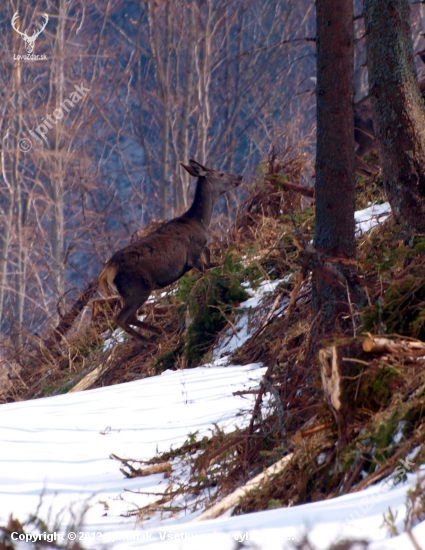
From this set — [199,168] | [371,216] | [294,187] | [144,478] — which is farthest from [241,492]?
[199,168]

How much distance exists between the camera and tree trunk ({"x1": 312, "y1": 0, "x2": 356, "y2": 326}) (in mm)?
6012

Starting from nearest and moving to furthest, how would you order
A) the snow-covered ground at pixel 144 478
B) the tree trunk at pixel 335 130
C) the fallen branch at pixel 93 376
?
the snow-covered ground at pixel 144 478
the tree trunk at pixel 335 130
the fallen branch at pixel 93 376

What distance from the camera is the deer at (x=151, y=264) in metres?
9.39

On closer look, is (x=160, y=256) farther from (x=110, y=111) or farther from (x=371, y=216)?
(x=110, y=111)

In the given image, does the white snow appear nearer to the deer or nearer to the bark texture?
the deer

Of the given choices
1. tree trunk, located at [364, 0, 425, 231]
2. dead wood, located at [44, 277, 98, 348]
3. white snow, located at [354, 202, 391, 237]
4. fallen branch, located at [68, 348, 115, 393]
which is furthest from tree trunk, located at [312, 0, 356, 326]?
dead wood, located at [44, 277, 98, 348]

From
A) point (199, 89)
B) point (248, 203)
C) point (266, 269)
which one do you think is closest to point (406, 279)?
point (266, 269)

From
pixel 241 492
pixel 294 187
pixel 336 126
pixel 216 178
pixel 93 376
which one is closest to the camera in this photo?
pixel 241 492

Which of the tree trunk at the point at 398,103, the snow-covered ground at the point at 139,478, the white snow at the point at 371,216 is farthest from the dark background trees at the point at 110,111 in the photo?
the tree trunk at the point at 398,103

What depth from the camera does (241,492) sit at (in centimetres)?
435

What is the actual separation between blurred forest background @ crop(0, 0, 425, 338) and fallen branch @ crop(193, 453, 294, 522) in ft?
55.5

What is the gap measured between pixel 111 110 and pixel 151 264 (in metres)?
23.8

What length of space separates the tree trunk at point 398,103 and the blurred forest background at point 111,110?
574 inches

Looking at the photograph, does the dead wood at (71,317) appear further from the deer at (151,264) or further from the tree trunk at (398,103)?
the tree trunk at (398,103)
